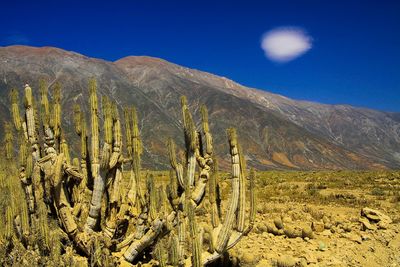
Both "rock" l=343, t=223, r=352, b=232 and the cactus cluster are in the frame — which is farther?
"rock" l=343, t=223, r=352, b=232

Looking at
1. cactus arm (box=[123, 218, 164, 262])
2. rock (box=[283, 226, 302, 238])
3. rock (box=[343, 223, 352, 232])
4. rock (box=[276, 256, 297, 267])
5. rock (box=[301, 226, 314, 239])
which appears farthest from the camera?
rock (box=[343, 223, 352, 232])

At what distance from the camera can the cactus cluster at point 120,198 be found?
6902 millimetres

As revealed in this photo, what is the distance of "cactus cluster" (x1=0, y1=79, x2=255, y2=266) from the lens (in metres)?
6.90

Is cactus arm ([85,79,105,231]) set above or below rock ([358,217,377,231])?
above

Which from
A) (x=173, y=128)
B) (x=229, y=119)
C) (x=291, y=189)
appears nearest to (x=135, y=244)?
(x=291, y=189)

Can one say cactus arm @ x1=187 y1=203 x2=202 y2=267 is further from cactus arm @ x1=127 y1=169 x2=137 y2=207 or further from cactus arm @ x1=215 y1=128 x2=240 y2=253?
cactus arm @ x1=127 y1=169 x2=137 y2=207

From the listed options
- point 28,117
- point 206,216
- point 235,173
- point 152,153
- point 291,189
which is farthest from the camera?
point 152,153

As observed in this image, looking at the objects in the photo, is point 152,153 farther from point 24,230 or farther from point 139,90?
point 24,230

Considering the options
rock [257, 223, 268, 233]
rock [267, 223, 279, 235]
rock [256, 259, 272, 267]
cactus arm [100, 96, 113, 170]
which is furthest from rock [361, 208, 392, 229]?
cactus arm [100, 96, 113, 170]

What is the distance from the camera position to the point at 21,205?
295 inches

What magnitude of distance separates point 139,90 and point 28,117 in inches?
6402

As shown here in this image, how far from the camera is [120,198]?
7766 mm

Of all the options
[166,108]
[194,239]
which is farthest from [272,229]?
[166,108]

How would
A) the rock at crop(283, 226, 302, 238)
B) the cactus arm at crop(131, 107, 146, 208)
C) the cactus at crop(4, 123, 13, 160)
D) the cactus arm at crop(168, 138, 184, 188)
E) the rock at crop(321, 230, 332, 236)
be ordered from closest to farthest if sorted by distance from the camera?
the cactus arm at crop(168, 138, 184, 188) → the cactus arm at crop(131, 107, 146, 208) → the cactus at crop(4, 123, 13, 160) → the rock at crop(283, 226, 302, 238) → the rock at crop(321, 230, 332, 236)
